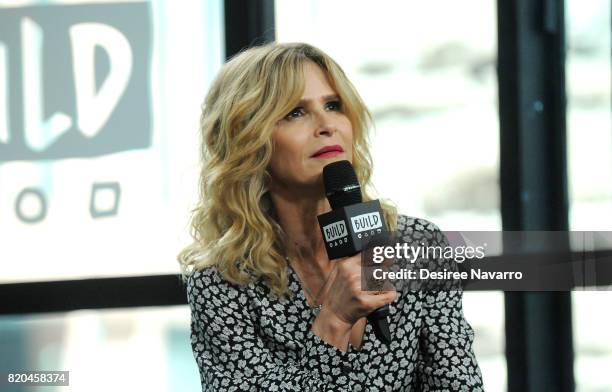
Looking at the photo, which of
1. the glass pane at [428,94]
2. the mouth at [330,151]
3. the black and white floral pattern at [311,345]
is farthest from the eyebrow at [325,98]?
the glass pane at [428,94]

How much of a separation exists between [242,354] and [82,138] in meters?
1.03

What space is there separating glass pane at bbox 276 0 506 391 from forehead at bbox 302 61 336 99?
766mm

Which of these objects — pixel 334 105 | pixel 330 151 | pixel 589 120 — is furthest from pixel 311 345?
pixel 589 120

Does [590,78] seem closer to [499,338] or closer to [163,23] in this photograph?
[499,338]

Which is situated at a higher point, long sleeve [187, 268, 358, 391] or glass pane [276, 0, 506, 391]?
glass pane [276, 0, 506, 391]

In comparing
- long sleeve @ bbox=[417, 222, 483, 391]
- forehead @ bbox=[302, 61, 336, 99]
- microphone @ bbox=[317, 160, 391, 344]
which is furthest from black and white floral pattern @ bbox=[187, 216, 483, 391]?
forehead @ bbox=[302, 61, 336, 99]

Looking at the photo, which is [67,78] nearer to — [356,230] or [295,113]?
[295,113]

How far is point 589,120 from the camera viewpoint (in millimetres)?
2617

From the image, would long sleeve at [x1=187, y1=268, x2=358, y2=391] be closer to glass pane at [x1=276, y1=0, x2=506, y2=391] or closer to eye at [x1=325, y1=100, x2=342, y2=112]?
eye at [x1=325, y1=100, x2=342, y2=112]

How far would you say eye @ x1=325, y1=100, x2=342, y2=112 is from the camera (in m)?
1.81

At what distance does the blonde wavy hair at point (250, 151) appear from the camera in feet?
5.82

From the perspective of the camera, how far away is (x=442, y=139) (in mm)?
2604

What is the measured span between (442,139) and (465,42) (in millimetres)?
293

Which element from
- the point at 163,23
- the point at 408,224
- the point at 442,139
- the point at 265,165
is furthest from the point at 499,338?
the point at 163,23
